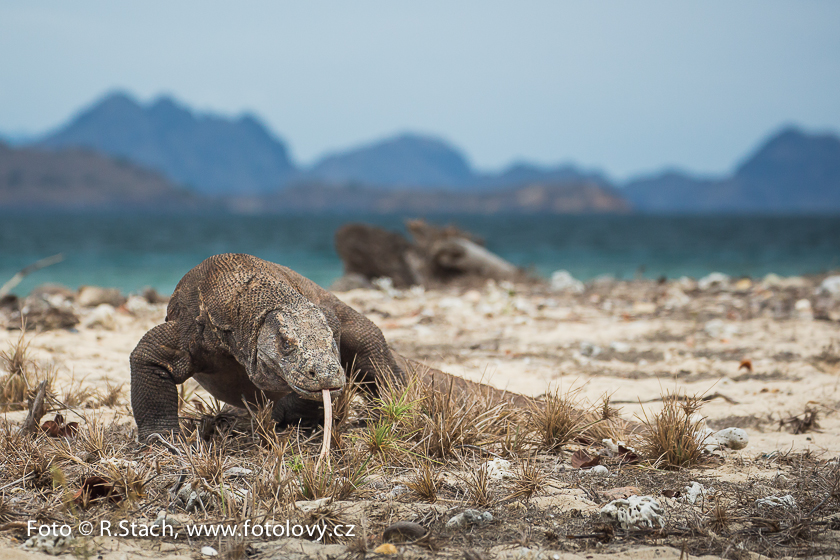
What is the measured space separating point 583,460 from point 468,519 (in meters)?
0.97

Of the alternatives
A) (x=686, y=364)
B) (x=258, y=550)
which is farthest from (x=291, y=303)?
(x=686, y=364)

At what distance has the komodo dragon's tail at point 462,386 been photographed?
164 inches

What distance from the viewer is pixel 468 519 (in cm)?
287

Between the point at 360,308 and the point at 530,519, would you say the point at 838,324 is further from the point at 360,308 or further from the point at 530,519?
the point at 530,519

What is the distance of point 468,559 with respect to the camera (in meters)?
2.54

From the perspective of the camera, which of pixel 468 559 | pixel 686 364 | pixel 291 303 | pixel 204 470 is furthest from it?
pixel 686 364

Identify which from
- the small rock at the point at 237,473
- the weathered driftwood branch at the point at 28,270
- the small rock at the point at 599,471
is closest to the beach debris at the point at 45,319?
the weathered driftwood branch at the point at 28,270

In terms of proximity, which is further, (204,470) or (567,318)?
(567,318)

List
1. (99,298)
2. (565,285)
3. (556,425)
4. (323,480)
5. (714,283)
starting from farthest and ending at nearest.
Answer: (565,285) < (714,283) < (99,298) < (556,425) < (323,480)

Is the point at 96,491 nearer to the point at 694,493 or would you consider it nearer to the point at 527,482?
the point at 527,482

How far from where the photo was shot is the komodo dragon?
3.13 metres

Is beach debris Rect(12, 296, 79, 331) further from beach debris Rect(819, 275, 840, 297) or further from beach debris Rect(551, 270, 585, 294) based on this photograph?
beach debris Rect(819, 275, 840, 297)

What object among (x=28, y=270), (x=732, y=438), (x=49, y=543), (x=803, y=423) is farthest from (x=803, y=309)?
(x=28, y=270)

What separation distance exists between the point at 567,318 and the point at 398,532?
656cm
